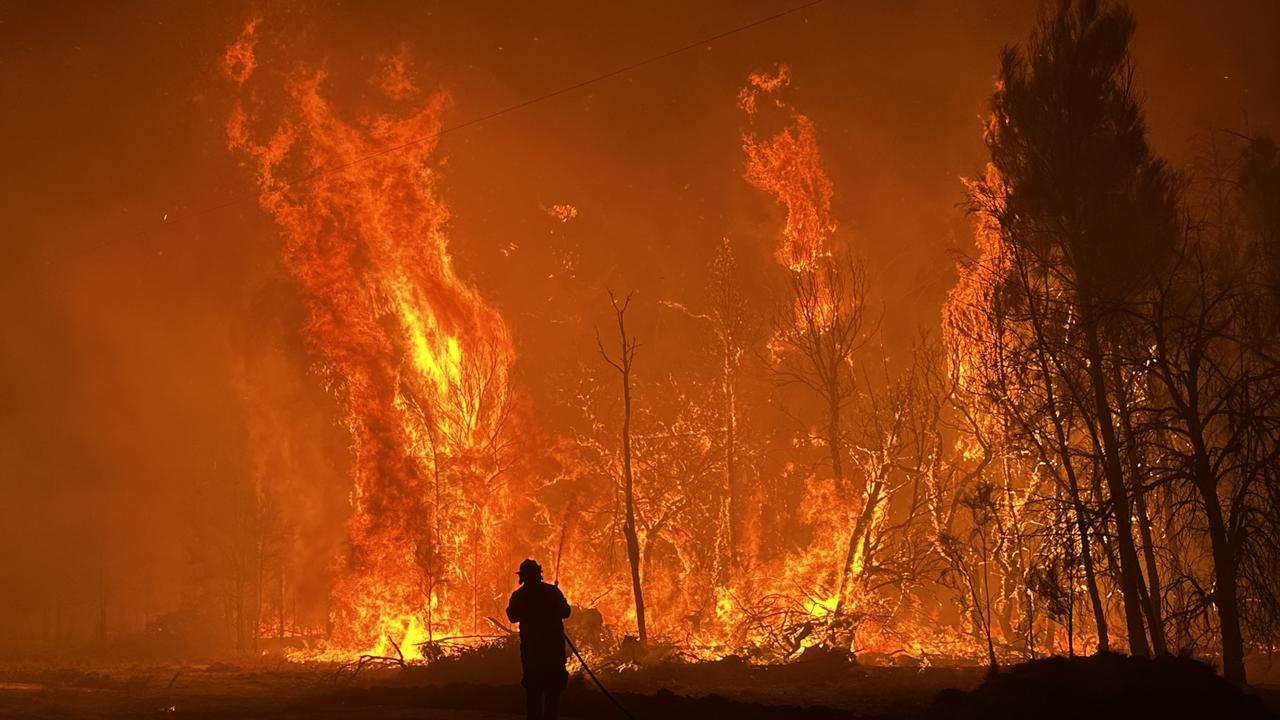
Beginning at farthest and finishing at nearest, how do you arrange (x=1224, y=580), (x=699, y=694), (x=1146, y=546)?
(x=699, y=694), (x=1146, y=546), (x=1224, y=580)

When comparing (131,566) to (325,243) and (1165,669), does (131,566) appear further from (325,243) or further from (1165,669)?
(1165,669)

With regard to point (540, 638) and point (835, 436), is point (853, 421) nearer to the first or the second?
point (835, 436)

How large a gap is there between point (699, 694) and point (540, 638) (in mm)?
7189

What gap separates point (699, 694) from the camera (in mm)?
19125

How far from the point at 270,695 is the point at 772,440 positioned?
29331mm

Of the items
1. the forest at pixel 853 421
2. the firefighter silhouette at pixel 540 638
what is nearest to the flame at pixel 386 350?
the forest at pixel 853 421

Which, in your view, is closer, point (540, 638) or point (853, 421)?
point (540, 638)

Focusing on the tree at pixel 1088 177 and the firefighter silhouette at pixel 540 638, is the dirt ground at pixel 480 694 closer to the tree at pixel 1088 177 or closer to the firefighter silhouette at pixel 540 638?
the firefighter silhouette at pixel 540 638

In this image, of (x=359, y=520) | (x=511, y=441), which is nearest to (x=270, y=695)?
(x=359, y=520)

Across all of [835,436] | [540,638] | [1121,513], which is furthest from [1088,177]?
[540,638]

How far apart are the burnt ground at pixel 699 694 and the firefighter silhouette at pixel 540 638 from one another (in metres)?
2.32

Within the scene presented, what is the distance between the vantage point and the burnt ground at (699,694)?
1159 centimetres

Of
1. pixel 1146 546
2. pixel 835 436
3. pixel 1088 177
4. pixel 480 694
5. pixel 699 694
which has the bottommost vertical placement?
pixel 699 694

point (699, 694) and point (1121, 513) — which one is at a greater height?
point (1121, 513)
